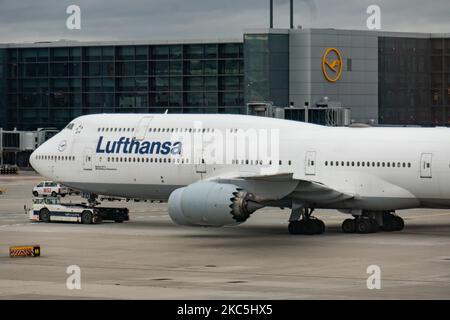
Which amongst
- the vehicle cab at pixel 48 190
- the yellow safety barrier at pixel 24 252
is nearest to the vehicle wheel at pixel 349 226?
the yellow safety barrier at pixel 24 252

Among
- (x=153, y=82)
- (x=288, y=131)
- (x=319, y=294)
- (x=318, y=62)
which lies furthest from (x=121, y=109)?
(x=319, y=294)

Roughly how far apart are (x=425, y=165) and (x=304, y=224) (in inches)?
255

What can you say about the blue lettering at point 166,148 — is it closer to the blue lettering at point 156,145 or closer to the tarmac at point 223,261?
the blue lettering at point 156,145

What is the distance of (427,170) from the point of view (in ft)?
174

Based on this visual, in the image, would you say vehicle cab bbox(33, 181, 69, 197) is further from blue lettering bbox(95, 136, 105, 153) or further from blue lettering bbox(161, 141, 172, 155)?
blue lettering bbox(161, 141, 172, 155)

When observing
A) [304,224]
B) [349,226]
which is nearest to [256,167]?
[304,224]

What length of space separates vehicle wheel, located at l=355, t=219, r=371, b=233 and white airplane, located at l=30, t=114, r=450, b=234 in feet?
0.16

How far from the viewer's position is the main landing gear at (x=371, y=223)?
5553 cm

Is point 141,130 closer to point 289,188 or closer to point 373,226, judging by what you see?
point 289,188

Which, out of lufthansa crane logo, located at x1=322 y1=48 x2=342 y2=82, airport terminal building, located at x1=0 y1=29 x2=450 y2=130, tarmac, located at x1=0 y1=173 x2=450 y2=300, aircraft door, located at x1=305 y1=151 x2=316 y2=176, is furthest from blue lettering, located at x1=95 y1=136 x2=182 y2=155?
lufthansa crane logo, located at x1=322 y1=48 x2=342 y2=82

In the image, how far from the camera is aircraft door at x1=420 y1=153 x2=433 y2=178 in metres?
53.1

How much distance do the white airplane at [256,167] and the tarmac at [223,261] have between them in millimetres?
1641

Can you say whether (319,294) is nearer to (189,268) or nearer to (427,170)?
(189,268)

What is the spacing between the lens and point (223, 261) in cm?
4400
